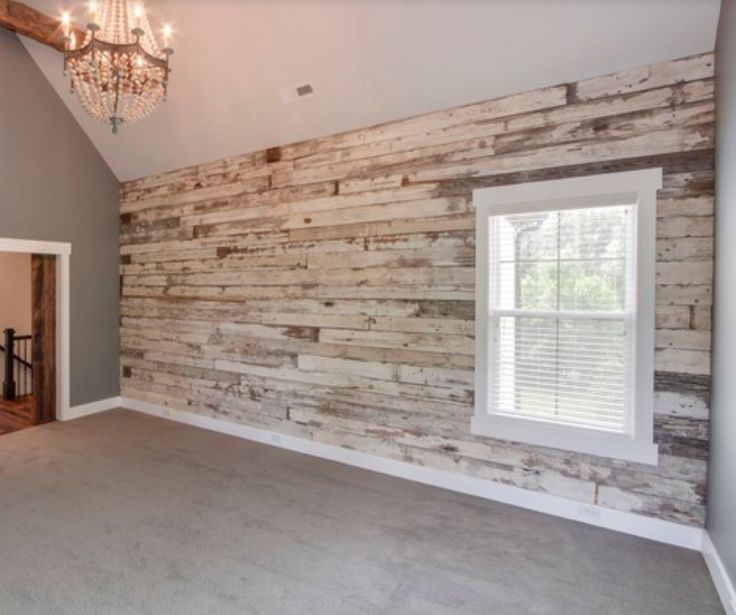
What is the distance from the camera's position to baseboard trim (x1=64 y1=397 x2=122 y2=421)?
16.6 feet

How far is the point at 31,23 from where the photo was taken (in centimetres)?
384

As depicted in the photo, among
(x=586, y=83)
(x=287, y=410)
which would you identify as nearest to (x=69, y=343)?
(x=287, y=410)

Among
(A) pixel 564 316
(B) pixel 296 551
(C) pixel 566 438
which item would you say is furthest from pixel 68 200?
(C) pixel 566 438

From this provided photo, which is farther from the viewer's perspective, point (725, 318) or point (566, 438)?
point (566, 438)

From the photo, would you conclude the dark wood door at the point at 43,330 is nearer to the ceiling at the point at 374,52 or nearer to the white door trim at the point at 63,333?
the white door trim at the point at 63,333

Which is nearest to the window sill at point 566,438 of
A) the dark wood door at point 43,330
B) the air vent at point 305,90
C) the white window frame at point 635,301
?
the white window frame at point 635,301

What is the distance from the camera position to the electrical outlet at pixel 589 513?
9.40ft

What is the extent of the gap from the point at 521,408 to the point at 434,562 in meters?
1.23

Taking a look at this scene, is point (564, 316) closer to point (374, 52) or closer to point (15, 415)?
point (374, 52)

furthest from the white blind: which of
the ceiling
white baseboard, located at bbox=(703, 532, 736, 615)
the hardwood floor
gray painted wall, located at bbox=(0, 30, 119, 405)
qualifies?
the hardwood floor

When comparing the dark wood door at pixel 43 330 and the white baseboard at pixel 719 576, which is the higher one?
the dark wood door at pixel 43 330

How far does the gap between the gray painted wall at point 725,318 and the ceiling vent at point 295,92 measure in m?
2.69

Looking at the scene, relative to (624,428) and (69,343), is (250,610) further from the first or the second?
(69,343)

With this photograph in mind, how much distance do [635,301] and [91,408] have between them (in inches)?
226
